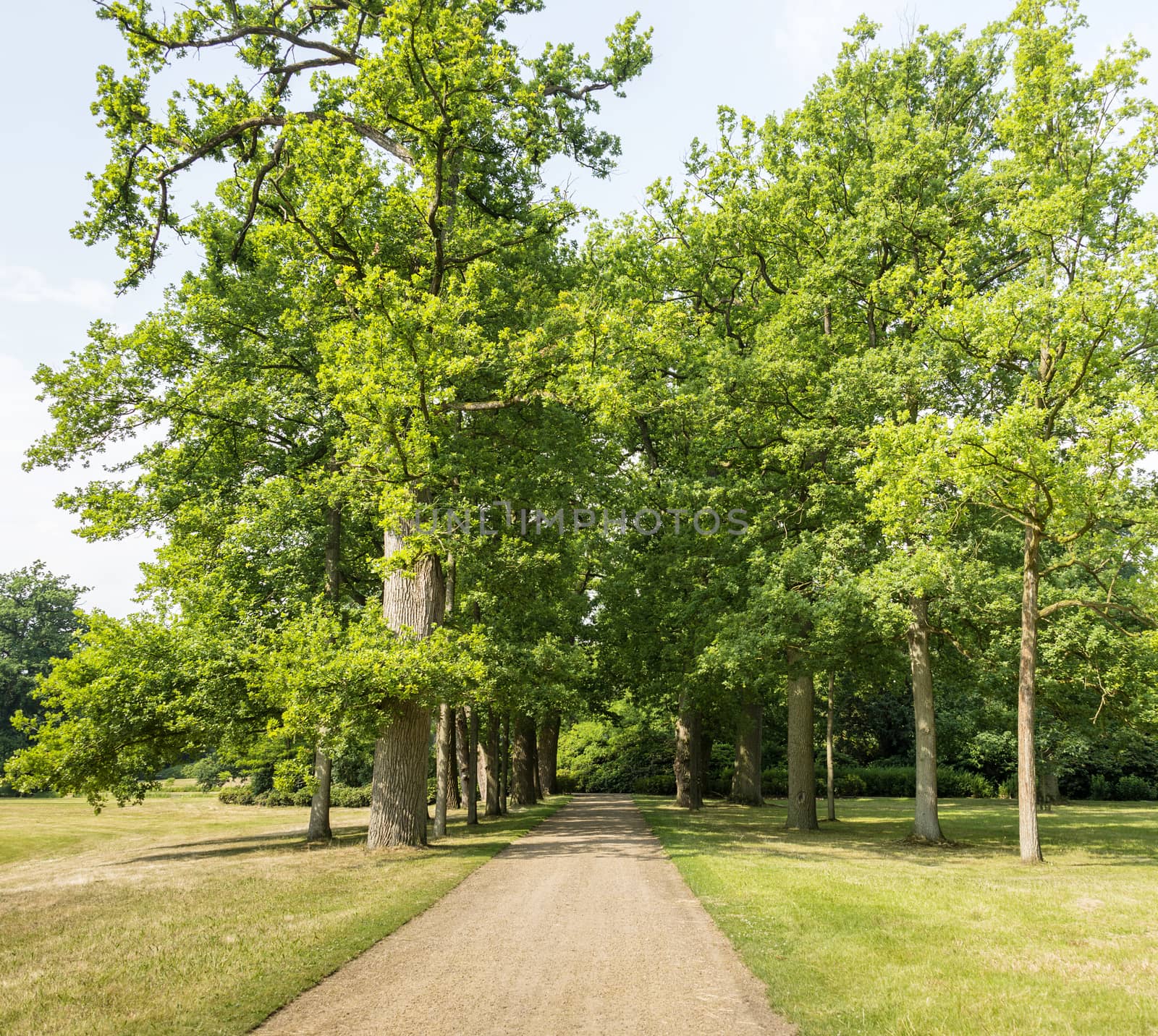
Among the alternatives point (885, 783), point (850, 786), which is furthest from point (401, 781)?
point (885, 783)

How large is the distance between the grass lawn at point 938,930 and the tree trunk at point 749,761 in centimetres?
1279

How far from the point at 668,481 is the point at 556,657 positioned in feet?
19.7

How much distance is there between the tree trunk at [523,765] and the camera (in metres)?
32.2

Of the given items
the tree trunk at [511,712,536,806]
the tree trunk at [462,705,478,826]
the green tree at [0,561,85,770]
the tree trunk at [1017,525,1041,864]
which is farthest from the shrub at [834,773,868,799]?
the green tree at [0,561,85,770]

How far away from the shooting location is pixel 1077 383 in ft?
53.0

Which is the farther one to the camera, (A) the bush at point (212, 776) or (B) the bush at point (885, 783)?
(A) the bush at point (212, 776)

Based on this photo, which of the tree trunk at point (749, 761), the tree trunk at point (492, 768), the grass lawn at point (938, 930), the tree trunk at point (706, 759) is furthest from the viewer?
the tree trunk at point (706, 759)

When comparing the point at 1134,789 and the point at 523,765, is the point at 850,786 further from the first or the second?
the point at 523,765

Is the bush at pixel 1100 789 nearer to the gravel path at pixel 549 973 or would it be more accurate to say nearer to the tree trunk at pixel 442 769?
the tree trunk at pixel 442 769

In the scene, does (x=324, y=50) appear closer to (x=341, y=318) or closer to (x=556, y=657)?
(x=341, y=318)

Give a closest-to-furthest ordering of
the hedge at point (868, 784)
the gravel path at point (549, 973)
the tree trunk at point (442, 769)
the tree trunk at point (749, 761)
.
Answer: the gravel path at point (549, 973), the tree trunk at point (442, 769), the tree trunk at point (749, 761), the hedge at point (868, 784)

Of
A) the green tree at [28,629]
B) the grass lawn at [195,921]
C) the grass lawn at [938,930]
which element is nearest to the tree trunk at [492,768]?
the grass lawn at [195,921]

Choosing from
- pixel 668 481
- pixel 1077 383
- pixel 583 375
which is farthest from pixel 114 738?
pixel 1077 383

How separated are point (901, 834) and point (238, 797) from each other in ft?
105
